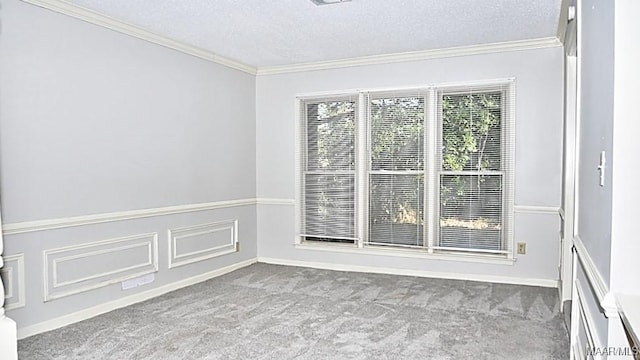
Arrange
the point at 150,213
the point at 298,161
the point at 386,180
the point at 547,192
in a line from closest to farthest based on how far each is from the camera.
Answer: the point at 150,213 < the point at 547,192 < the point at 386,180 < the point at 298,161

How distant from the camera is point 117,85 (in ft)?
13.1

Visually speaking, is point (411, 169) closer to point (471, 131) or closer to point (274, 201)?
point (471, 131)

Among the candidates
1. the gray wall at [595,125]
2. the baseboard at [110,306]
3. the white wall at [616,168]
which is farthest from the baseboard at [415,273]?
the white wall at [616,168]

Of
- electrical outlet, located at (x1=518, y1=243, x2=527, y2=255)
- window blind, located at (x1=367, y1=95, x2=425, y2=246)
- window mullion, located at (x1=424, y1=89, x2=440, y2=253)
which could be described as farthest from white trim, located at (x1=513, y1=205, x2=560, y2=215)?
window blind, located at (x1=367, y1=95, x2=425, y2=246)

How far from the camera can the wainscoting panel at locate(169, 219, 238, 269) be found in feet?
15.1

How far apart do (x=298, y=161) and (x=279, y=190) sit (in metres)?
0.44

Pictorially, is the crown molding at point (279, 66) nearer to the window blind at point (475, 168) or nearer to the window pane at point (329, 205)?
the window blind at point (475, 168)

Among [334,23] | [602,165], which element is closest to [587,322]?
[602,165]

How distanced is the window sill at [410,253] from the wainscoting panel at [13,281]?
3030 millimetres

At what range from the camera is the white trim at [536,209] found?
15.1 feet

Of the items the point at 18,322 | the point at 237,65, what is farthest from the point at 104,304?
the point at 237,65

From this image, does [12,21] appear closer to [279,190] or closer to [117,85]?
[117,85]

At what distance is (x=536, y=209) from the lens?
4.68 m

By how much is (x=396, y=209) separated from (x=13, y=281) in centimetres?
355
